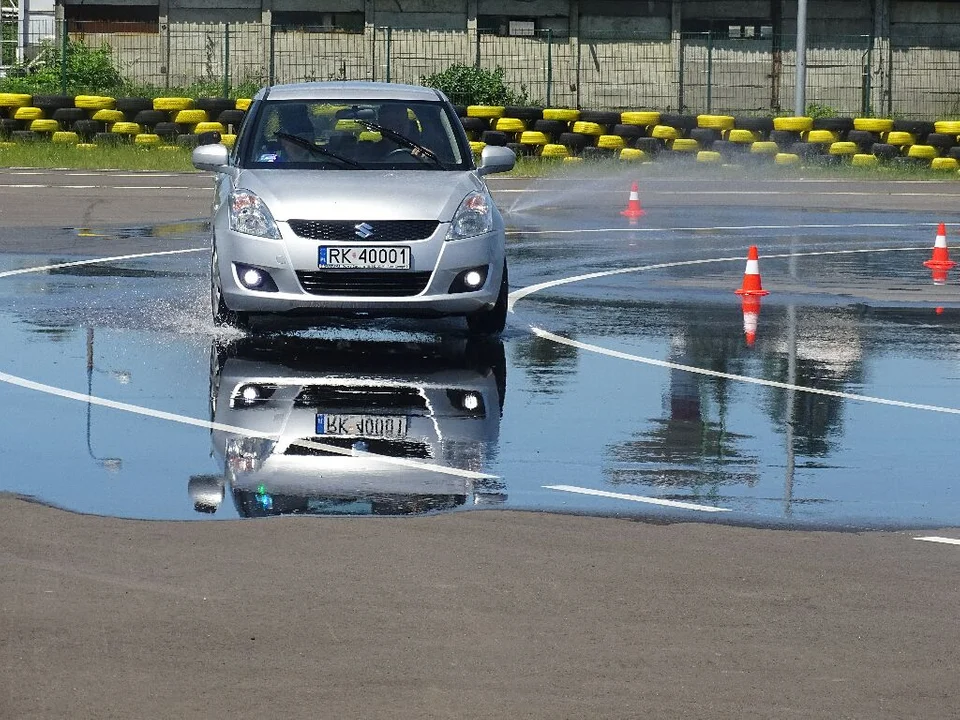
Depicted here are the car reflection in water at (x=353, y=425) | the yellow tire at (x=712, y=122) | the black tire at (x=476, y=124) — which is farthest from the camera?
the yellow tire at (x=712, y=122)

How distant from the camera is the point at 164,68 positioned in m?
47.0

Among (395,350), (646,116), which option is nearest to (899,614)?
(395,350)

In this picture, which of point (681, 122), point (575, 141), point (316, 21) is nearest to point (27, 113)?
point (575, 141)

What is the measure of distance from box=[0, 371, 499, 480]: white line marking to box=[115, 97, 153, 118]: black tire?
79.6 feet

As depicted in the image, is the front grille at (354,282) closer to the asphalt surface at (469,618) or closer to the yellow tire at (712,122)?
the asphalt surface at (469,618)

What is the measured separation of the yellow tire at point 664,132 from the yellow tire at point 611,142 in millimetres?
604

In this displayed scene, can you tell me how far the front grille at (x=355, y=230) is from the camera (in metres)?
12.3

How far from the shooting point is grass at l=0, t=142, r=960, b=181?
107ft

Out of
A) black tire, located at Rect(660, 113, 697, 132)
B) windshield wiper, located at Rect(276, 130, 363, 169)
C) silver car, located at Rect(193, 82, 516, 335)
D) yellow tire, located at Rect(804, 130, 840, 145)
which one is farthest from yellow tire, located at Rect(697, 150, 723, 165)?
windshield wiper, located at Rect(276, 130, 363, 169)

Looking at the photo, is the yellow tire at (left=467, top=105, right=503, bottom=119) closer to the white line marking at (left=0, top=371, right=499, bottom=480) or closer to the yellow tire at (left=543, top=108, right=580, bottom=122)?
the yellow tire at (left=543, top=108, right=580, bottom=122)

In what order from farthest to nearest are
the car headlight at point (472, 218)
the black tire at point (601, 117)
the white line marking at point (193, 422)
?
the black tire at point (601, 117), the car headlight at point (472, 218), the white line marking at point (193, 422)

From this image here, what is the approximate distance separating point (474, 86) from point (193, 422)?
33.4 metres

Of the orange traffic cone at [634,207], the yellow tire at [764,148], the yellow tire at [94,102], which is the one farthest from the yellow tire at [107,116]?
the orange traffic cone at [634,207]

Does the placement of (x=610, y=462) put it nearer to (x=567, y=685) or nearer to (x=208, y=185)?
(x=567, y=685)
